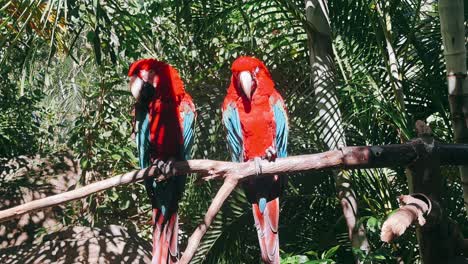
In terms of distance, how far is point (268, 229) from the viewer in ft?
6.21

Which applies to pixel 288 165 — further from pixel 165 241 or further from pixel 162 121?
pixel 162 121

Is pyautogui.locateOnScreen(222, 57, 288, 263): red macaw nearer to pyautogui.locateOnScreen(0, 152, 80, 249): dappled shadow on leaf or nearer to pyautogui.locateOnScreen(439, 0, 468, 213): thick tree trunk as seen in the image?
pyautogui.locateOnScreen(439, 0, 468, 213): thick tree trunk

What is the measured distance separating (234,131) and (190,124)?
0.17 m

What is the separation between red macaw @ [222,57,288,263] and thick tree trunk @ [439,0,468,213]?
1.99 feet

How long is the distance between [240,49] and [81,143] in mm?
1203

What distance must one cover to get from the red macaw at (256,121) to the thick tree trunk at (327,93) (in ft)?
0.59

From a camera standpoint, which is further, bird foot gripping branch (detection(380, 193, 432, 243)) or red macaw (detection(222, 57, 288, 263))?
red macaw (detection(222, 57, 288, 263))

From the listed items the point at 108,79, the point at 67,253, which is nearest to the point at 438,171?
the point at 67,253

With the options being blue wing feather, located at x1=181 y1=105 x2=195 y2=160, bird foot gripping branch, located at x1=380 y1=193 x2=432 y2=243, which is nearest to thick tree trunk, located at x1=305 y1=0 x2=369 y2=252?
blue wing feather, located at x1=181 y1=105 x2=195 y2=160

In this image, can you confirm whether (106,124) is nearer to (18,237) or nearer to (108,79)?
(108,79)

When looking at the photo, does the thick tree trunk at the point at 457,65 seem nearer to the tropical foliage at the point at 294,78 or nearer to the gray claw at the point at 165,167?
the tropical foliage at the point at 294,78

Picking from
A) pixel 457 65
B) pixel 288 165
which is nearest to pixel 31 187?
pixel 288 165

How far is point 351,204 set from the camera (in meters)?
2.20

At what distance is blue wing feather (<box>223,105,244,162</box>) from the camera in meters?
2.07
